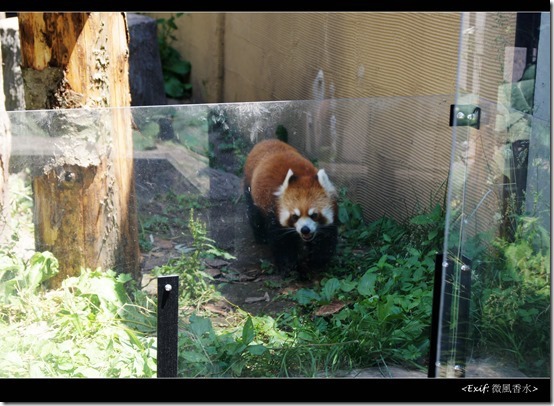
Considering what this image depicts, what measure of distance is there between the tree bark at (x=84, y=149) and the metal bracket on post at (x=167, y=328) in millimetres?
525

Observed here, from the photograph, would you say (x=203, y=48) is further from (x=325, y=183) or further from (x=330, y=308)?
(x=330, y=308)

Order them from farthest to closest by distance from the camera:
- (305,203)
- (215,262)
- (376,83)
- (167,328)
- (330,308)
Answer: (376,83) < (305,203) < (330,308) < (215,262) < (167,328)

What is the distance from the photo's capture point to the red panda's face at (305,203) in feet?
12.5

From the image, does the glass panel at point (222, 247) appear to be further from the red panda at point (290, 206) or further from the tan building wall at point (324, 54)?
the tan building wall at point (324, 54)

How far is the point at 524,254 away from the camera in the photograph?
292 centimetres

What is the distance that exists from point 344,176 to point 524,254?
3.59ft

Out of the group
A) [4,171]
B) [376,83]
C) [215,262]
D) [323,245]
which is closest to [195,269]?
[215,262]

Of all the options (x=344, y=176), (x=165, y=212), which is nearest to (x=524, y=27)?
(x=344, y=176)

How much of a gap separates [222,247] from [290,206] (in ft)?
1.50

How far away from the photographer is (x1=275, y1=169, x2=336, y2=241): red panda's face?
381 cm

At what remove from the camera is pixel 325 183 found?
3793 mm

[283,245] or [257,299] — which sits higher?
[283,245]

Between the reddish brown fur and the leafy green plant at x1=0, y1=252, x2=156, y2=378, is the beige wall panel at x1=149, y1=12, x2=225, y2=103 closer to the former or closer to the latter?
the reddish brown fur

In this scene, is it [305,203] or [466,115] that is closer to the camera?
[466,115]
